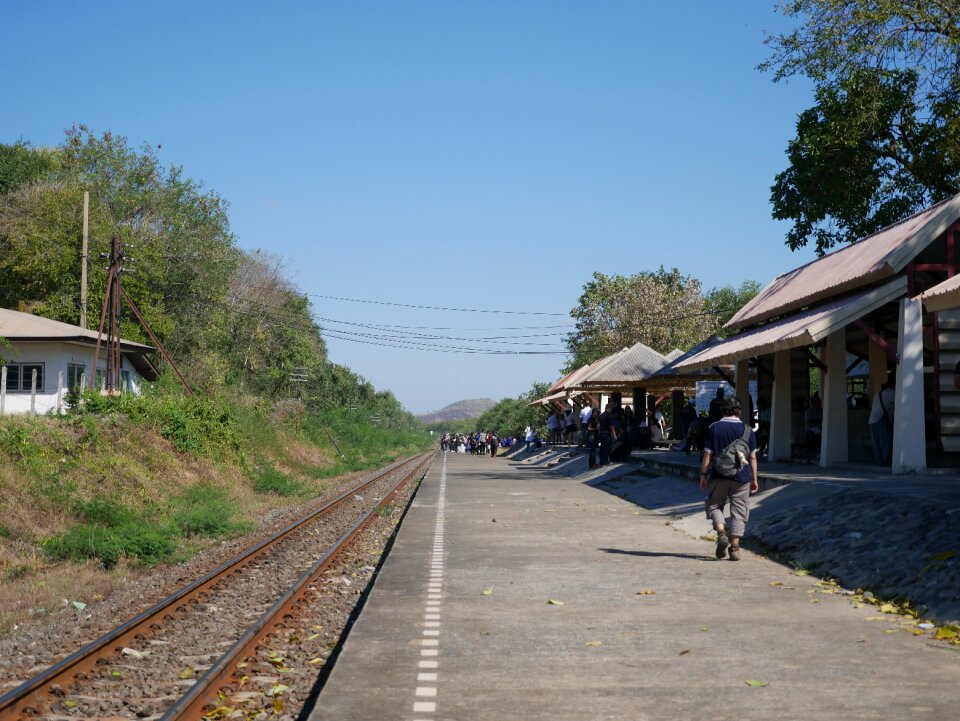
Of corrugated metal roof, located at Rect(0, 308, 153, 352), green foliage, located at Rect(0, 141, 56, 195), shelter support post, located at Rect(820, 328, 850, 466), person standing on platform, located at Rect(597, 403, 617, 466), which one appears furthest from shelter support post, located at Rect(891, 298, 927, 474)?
green foliage, located at Rect(0, 141, 56, 195)

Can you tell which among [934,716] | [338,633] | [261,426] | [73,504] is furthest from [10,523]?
[261,426]

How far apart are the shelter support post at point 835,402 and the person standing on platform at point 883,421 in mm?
822

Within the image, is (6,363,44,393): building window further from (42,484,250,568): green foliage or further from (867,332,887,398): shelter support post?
(867,332,887,398): shelter support post

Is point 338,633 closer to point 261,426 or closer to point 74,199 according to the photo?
point 261,426

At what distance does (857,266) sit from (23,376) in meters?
27.7

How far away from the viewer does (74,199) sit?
155ft

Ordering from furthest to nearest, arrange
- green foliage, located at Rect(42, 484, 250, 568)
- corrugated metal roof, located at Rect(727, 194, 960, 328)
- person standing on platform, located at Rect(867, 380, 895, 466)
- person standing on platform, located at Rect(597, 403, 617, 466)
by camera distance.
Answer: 1. person standing on platform, located at Rect(597, 403, 617, 466)
2. person standing on platform, located at Rect(867, 380, 895, 466)
3. corrugated metal roof, located at Rect(727, 194, 960, 328)
4. green foliage, located at Rect(42, 484, 250, 568)

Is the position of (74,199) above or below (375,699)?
above

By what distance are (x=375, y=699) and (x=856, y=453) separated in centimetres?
1771

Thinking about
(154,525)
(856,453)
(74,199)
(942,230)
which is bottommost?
(154,525)

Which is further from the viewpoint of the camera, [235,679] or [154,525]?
[154,525]

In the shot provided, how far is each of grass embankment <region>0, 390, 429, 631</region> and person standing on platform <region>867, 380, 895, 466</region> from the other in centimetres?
1152

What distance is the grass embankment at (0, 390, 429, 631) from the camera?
1560 cm

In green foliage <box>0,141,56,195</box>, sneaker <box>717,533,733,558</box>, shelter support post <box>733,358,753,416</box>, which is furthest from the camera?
green foliage <box>0,141,56,195</box>
